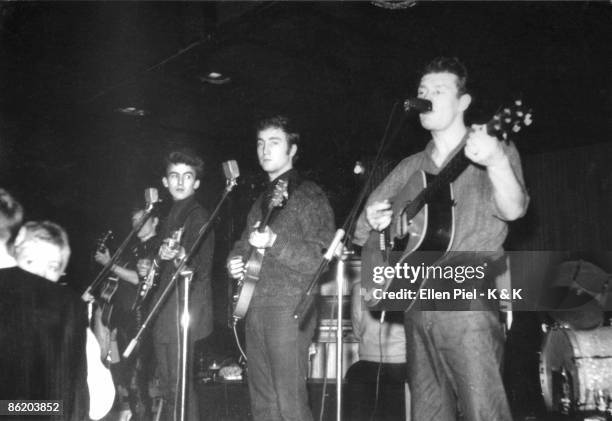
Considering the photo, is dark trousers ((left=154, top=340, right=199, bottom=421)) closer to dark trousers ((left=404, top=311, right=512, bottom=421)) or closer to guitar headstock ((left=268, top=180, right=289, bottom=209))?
guitar headstock ((left=268, top=180, right=289, bottom=209))

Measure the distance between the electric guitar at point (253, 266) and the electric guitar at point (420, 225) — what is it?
0.52 m

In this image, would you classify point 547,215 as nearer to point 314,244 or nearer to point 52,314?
point 314,244

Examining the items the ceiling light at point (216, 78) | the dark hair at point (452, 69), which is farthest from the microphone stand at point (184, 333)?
the ceiling light at point (216, 78)

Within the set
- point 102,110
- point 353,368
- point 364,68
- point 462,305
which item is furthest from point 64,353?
point 102,110

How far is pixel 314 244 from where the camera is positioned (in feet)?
9.73

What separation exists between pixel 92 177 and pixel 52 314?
227 inches

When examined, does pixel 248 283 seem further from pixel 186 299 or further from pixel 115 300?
pixel 115 300

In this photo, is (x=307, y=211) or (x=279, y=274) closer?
(x=279, y=274)

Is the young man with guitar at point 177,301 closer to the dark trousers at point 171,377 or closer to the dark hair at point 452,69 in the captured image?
the dark trousers at point 171,377

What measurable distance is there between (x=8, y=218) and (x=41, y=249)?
254 mm

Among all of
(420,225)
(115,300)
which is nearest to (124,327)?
(115,300)

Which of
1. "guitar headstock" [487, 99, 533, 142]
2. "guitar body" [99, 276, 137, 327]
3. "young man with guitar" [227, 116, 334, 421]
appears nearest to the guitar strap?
"young man with guitar" [227, 116, 334, 421]

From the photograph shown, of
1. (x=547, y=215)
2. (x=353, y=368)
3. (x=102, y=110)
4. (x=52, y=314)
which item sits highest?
(x=102, y=110)

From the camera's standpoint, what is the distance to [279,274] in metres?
2.97
